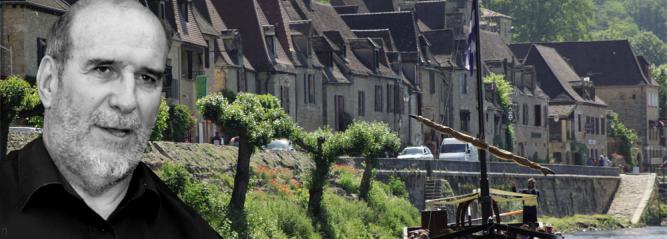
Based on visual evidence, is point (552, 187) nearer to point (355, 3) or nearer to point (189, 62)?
point (355, 3)

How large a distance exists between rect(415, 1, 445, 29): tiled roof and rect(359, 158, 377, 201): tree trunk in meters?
50.0

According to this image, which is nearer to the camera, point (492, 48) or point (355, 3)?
point (355, 3)

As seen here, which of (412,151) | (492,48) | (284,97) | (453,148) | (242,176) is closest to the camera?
(242,176)

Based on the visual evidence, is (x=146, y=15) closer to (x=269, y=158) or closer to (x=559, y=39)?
(x=269, y=158)

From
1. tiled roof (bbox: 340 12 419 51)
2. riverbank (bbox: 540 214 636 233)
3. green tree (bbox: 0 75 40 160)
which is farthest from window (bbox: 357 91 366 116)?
green tree (bbox: 0 75 40 160)

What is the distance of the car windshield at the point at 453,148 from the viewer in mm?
79500

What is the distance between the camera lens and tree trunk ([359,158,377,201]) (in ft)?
181

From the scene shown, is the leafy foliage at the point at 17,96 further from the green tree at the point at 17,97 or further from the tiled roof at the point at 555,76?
the tiled roof at the point at 555,76

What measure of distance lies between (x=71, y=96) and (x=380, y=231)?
1919 inches

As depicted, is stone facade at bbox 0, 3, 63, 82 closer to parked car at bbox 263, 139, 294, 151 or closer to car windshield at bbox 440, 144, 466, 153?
parked car at bbox 263, 139, 294, 151

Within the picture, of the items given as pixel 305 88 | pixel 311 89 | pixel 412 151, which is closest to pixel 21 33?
pixel 305 88

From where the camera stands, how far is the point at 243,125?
42.2m

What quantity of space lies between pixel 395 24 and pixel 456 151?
14922mm

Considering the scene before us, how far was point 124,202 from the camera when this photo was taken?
3334 millimetres
